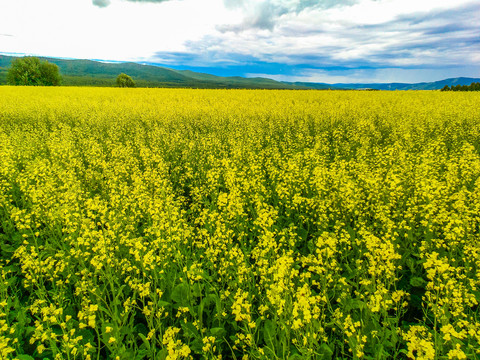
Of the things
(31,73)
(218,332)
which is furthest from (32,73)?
(218,332)

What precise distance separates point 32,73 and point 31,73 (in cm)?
25

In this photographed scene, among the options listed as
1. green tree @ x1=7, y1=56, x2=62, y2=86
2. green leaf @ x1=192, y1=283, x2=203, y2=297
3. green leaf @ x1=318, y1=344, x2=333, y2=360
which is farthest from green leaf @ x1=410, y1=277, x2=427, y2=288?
green tree @ x1=7, y1=56, x2=62, y2=86

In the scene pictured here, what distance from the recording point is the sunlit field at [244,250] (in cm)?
298

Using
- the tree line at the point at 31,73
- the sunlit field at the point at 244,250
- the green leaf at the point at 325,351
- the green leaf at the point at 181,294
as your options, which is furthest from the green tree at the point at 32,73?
the green leaf at the point at 325,351

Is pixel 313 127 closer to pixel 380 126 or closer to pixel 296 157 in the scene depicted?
pixel 380 126

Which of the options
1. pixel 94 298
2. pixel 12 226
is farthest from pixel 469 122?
pixel 12 226

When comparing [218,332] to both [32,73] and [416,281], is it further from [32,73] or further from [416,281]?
[32,73]

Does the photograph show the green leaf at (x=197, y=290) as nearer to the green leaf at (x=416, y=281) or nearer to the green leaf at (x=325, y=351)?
the green leaf at (x=325, y=351)

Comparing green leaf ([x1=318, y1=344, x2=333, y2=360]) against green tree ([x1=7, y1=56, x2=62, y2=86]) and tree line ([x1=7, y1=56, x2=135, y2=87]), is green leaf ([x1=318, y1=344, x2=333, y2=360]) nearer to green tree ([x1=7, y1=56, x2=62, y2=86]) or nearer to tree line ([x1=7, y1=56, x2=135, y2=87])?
tree line ([x1=7, y1=56, x2=135, y2=87])

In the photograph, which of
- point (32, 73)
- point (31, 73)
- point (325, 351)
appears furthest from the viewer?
point (32, 73)

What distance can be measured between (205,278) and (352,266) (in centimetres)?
260

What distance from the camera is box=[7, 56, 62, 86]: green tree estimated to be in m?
73.0

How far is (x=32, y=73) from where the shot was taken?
7500 centimetres

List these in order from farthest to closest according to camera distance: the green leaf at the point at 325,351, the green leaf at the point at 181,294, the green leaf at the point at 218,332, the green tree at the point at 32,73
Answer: the green tree at the point at 32,73 → the green leaf at the point at 181,294 → the green leaf at the point at 218,332 → the green leaf at the point at 325,351
